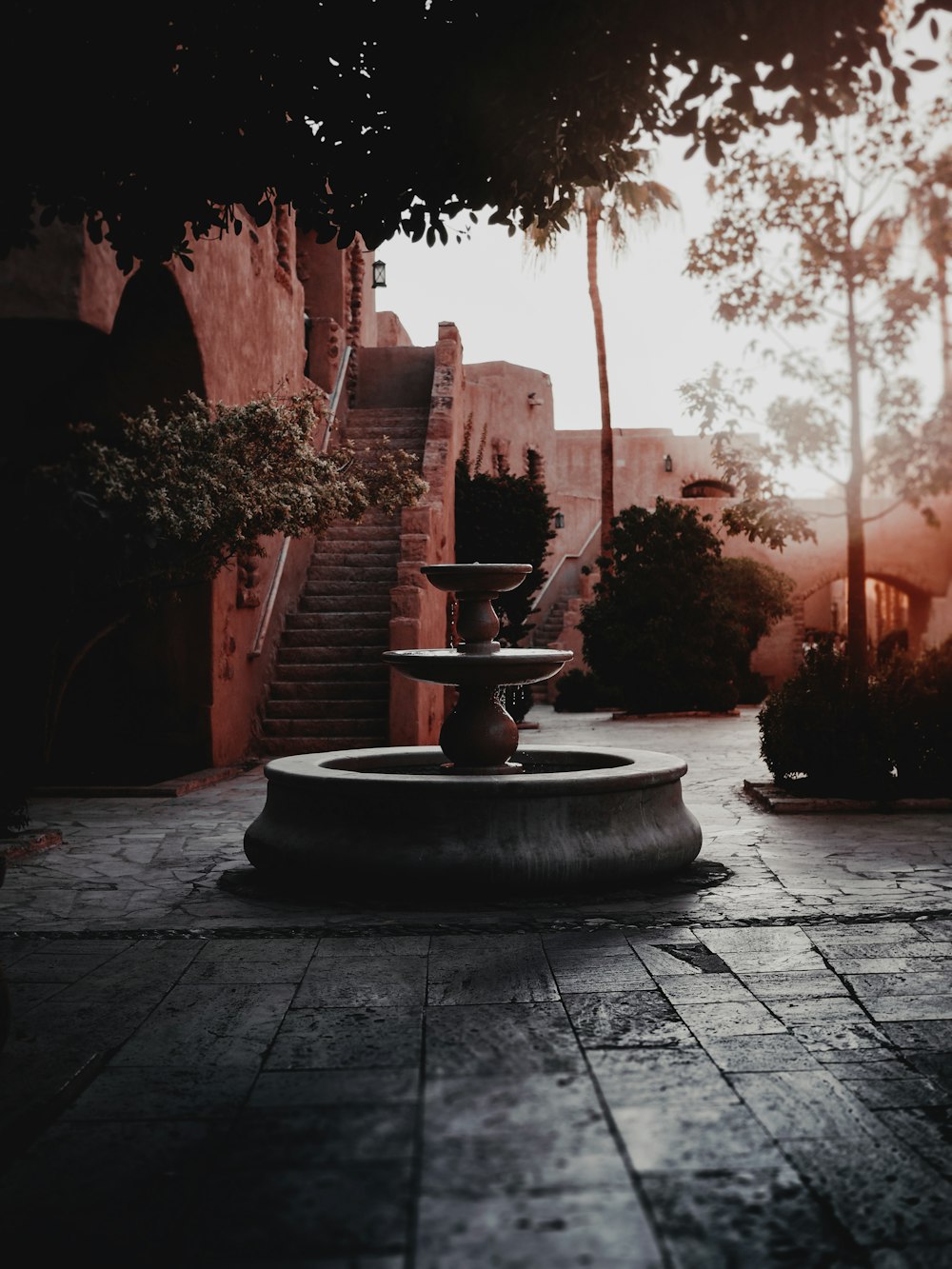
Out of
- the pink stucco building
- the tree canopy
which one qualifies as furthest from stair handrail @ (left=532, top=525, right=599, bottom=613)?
the tree canopy

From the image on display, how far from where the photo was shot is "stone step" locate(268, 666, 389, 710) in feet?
40.8

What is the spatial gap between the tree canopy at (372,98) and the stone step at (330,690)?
25.2 feet

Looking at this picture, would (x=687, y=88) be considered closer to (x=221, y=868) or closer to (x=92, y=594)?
(x=221, y=868)

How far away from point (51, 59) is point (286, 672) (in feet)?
29.5

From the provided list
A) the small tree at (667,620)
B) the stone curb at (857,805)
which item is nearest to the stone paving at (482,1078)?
the stone curb at (857,805)

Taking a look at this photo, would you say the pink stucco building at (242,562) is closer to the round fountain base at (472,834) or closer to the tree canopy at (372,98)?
the tree canopy at (372,98)

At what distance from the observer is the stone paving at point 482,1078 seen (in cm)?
238

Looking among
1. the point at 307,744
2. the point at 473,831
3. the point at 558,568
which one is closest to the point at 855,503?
the point at 307,744

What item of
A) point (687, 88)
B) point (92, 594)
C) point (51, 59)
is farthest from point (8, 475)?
point (687, 88)

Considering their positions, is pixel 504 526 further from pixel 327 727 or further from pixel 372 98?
pixel 372 98

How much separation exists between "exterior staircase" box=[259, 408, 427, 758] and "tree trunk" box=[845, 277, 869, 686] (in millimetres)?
5446

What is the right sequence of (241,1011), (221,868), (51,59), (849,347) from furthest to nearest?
(849,347), (221,868), (51,59), (241,1011)

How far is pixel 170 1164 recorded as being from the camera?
8.92 ft

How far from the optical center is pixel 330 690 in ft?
41.6
